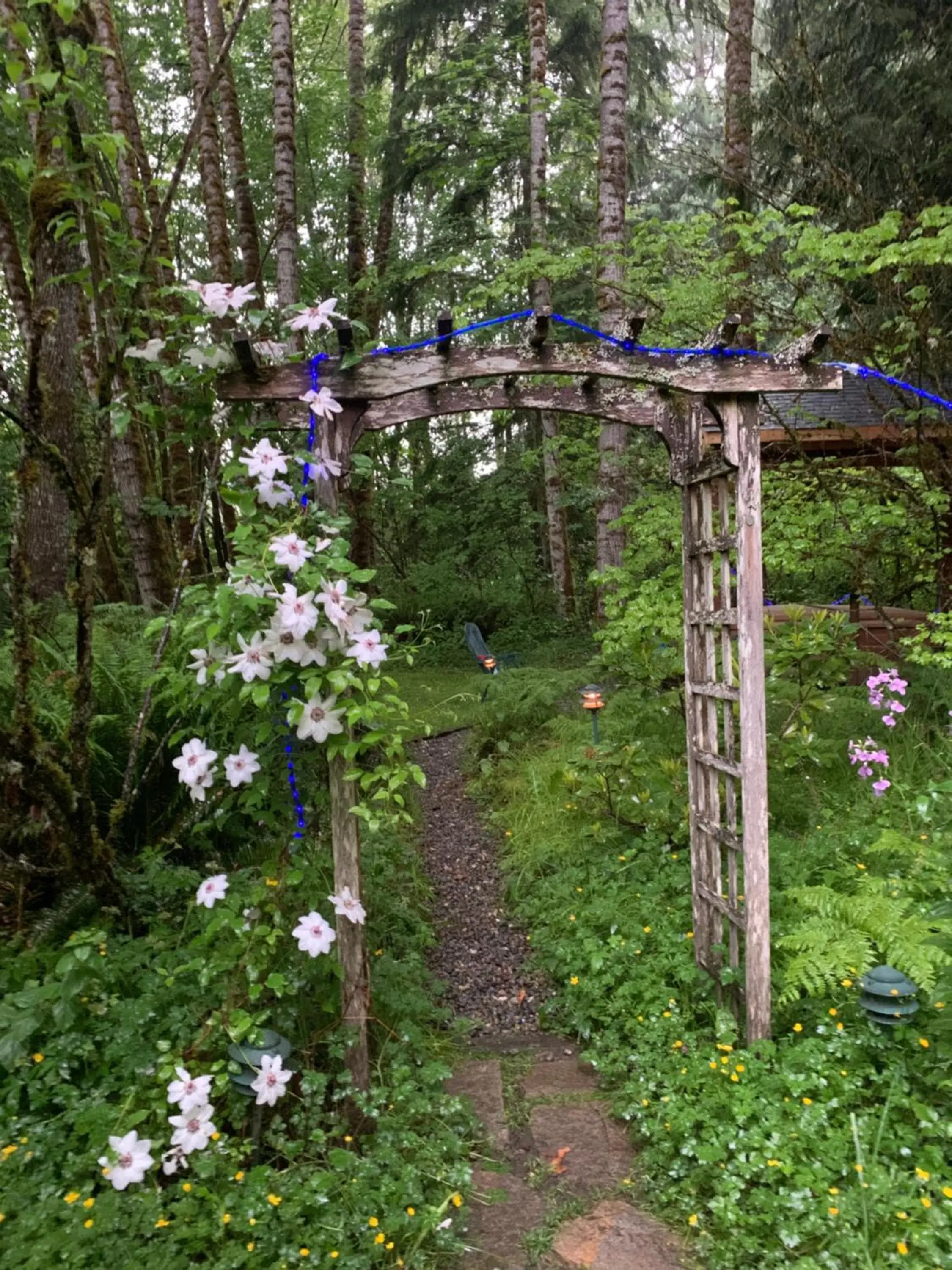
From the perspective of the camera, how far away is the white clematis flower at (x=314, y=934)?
2.19 metres

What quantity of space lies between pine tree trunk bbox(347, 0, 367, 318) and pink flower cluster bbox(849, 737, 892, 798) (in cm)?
674

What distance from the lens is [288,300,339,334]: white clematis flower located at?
2.17 m

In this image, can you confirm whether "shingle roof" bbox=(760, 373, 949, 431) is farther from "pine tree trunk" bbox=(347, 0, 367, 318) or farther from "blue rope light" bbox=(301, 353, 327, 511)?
"pine tree trunk" bbox=(347, 0, 367, 318)

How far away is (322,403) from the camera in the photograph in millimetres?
2252

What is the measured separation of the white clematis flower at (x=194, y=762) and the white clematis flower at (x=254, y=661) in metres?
0.34

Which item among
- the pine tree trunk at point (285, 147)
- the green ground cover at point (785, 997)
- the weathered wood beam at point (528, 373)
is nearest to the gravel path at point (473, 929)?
the green ground cover at point (785, 997)

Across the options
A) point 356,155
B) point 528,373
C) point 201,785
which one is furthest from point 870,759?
point 356,155

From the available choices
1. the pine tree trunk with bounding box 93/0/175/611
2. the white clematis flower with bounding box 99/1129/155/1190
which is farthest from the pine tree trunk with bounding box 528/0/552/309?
the white clematis flower with bounding box 99/1129/155/1190

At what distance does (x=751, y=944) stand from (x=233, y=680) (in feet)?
6.25

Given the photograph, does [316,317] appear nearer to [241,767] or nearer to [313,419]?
[313,419]

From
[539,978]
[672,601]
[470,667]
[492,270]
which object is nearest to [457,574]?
[470,667]

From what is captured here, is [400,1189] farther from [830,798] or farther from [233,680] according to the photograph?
[830,798]

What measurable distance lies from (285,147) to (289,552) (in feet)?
21.0

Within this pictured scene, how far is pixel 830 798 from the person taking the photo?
158 inches
